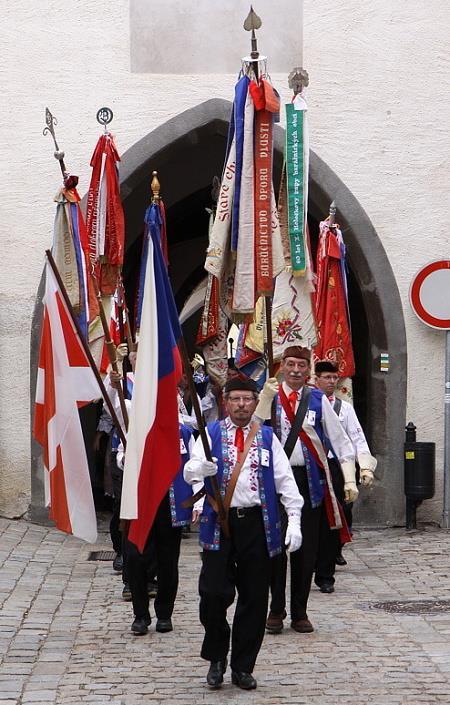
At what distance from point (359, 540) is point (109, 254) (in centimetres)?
331

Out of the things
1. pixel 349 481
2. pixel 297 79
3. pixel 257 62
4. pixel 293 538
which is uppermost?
pixel 297 79

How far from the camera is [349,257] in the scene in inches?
536

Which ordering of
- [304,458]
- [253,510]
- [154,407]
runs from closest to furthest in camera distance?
[253,510], [154,407], [304,458]

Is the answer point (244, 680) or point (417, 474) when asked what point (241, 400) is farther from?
point (417, 474)

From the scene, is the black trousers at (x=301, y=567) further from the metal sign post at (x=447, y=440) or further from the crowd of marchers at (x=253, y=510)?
the metal sign post at (x=447, y=440)

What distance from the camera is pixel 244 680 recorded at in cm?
668

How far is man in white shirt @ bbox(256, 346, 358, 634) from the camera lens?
8172mm

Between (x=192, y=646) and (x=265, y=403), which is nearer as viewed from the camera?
(x=265, y=403)

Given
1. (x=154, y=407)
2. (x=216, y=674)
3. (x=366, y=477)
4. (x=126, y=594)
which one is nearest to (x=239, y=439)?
(x=154, y=407)

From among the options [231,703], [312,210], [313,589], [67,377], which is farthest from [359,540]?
[231,703]

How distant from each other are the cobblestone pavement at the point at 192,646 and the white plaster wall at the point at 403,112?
104 inches

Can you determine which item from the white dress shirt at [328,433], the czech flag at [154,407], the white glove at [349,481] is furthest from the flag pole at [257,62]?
the white glove at [349,481]

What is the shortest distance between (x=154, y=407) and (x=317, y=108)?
6.85 meters

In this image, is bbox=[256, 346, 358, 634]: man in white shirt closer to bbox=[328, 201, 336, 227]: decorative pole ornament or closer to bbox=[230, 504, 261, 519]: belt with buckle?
bbox=[230, 504, 261, 519]: belt with buckle
